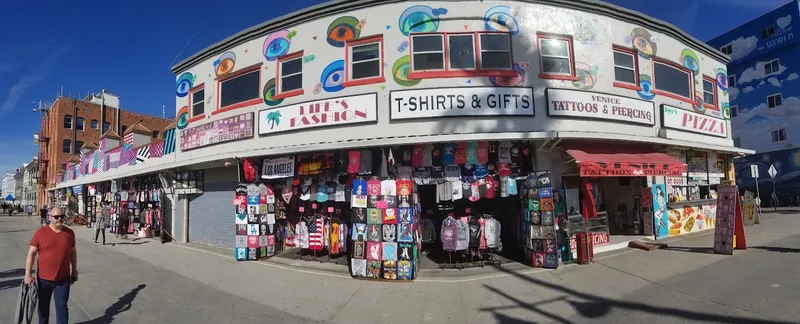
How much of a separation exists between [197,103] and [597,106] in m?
12.6

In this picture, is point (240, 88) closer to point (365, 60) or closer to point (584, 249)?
point (365, 60)

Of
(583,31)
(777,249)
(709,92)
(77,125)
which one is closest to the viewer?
(777,249)

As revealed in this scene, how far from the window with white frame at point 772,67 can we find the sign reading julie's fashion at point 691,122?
2374 centimetres

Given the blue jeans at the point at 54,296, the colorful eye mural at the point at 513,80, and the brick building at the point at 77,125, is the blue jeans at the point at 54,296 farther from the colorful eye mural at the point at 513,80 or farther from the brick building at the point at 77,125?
the brick building at the point at 77,125

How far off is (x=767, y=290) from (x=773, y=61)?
1324 inches

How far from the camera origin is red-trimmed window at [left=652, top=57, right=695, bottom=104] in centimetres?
1112

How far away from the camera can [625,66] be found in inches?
412

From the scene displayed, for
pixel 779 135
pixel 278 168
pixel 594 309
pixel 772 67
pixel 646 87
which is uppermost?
pixel 772 67

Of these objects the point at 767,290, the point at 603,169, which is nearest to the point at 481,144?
the point at 603,169

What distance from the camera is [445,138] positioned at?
26.2 feet

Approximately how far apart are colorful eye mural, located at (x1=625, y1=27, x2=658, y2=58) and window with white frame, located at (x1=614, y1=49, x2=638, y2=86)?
0.32 metres

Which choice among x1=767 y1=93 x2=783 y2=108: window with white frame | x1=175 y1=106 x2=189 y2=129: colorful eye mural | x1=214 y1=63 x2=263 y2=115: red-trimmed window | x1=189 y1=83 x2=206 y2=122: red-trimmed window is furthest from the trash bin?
A: x1=767 y1=93 x2=783 y2=108: window with white frame

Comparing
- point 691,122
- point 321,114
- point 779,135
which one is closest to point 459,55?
point 321,114

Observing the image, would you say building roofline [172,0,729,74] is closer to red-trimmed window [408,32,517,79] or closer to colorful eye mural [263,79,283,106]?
red-trimmed window [408,32,517,79]
